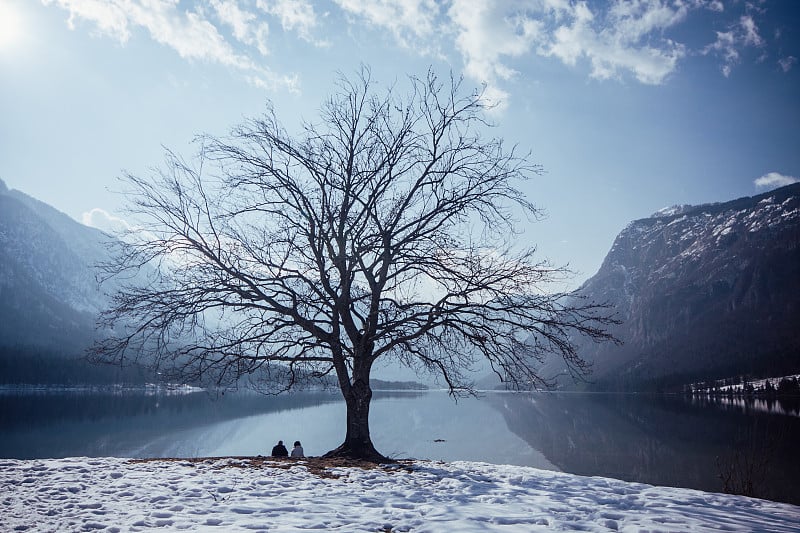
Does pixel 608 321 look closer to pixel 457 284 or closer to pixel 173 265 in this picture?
pixel 457 284

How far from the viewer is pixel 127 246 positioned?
1235 cm

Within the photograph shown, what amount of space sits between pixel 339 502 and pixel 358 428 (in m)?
5.27

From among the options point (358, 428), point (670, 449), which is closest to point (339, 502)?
point (358, 428)

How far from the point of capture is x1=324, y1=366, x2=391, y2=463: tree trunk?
1256 centimetres

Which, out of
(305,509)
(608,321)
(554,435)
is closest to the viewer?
(305,509)

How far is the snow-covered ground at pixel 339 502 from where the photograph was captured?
21.3 feet

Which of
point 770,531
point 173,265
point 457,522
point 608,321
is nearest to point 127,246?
point 173,265

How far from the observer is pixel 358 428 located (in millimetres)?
12852

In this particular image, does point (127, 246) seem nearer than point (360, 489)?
No

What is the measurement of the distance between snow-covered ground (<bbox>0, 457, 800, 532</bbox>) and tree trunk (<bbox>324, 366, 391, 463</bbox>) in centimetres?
222

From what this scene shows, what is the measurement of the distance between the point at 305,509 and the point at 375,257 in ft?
26.3

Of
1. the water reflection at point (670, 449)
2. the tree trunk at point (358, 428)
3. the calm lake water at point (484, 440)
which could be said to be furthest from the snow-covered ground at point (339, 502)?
the calm lake water at point (484, 440)

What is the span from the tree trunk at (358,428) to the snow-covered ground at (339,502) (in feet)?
7.29

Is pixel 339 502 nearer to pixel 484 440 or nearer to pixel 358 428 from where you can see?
pixel 358 428
